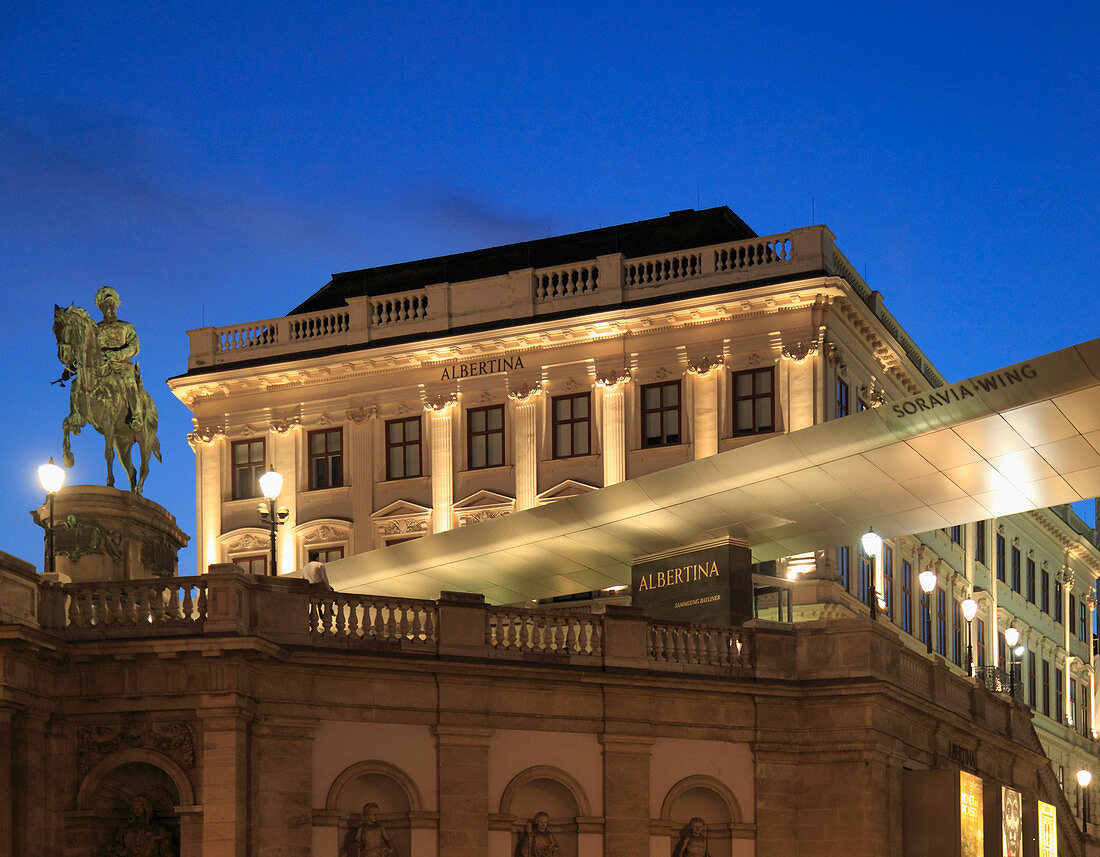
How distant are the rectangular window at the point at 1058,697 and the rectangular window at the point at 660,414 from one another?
33399mm

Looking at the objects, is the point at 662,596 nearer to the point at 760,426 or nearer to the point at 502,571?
the point at 502,571

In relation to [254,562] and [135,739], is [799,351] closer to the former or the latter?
[254,562]

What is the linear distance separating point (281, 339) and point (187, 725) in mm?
40435

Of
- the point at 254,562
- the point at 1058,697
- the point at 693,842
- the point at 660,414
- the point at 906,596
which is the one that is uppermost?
the point at 660,414

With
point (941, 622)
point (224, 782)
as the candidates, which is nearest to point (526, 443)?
point (941, 622)

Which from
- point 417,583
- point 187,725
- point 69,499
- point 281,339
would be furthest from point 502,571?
point 281,339

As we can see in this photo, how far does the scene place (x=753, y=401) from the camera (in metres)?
61.8

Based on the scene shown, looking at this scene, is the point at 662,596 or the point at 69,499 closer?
the point at 69,499

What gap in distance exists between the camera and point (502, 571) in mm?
45594

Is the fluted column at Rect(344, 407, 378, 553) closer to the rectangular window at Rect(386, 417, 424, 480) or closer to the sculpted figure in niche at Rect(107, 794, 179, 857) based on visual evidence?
the rectangular window at Rect(386, 417, 424, 480)

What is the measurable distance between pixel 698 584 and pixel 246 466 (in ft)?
102

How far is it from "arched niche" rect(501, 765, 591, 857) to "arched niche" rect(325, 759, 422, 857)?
1.81 metres

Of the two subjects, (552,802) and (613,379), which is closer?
(552,802)

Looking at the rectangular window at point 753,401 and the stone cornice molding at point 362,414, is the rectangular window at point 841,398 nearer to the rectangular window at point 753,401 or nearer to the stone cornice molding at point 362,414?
the rectangular window at point 753,401
